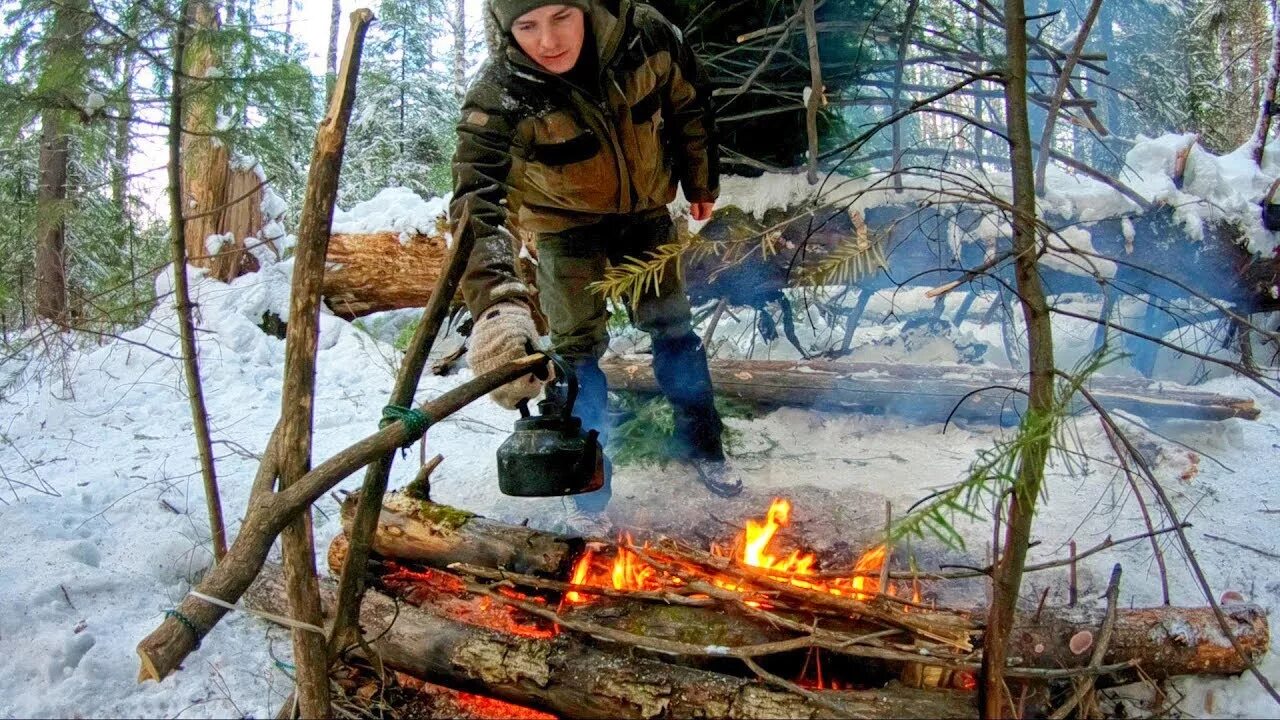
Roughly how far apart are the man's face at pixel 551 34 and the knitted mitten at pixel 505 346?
108 centimetres

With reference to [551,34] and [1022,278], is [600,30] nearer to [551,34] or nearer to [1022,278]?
[551,34]

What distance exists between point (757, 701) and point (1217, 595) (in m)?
2.16

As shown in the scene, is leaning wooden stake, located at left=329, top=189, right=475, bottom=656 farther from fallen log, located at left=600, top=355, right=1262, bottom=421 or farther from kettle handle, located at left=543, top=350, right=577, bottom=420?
fallen log, located at left=600, top=355, right=1262, bottom=421

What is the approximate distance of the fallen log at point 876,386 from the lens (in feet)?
14.9

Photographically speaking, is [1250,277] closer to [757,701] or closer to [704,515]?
[704,515]

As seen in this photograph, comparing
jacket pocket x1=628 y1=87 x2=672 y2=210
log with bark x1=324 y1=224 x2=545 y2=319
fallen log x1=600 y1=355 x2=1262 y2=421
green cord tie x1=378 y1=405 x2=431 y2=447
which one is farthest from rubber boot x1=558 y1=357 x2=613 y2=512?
log with bark x1=324 y1=224 x2=545 y2=319

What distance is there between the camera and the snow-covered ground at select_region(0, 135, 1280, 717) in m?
2.22

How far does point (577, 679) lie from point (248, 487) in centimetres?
259

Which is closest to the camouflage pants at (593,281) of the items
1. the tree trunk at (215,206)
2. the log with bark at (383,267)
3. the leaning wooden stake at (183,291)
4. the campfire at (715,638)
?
the campfire at (715,638)

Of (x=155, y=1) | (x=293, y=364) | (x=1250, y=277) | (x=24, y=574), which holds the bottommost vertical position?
(x=24, y=574)

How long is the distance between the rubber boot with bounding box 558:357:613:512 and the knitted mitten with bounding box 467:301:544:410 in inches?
47.2

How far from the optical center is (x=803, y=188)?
4863 mm

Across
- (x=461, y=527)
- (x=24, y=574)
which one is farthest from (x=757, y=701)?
(x=24, y=574)

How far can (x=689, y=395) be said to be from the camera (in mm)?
4051
